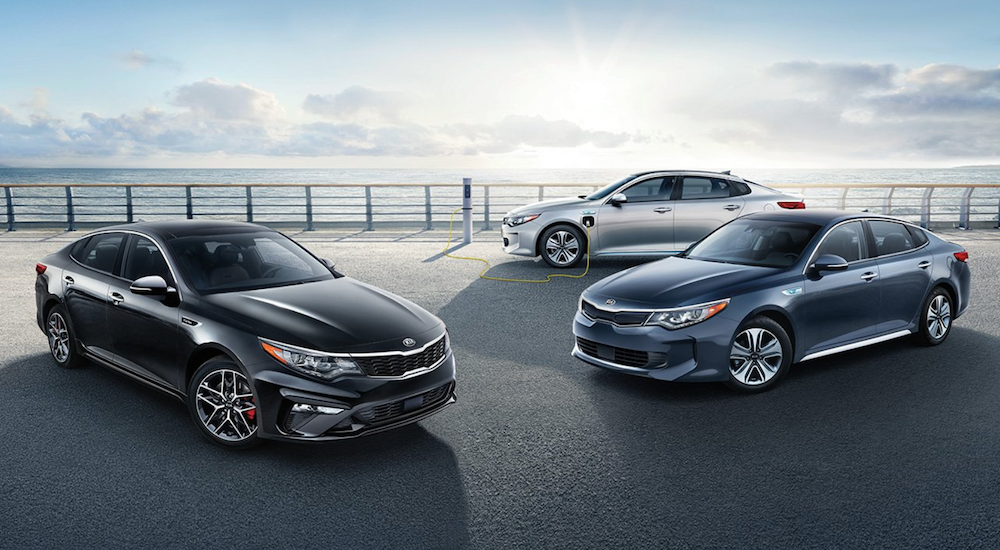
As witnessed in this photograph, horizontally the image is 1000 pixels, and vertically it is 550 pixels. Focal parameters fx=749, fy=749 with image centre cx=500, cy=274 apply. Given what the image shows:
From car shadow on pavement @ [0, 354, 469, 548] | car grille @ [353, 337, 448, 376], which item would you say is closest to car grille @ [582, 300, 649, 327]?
car grille @ [353, 337, 448, 376]

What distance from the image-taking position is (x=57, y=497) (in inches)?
160

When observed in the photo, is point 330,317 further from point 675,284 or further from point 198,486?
point 675,284

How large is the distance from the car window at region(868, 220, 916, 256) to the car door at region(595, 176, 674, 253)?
505 centimetres

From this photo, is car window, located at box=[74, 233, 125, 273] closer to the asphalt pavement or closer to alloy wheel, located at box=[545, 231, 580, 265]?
the asphalt pavement

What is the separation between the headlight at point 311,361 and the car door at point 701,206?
28.6 feet

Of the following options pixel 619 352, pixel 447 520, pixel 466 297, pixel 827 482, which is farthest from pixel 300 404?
pixel 466 297

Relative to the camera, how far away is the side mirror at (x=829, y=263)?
6277 mm

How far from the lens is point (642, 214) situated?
40.6ft

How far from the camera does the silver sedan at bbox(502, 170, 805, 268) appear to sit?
40.6ft

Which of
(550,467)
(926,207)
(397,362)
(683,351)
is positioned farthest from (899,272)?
(926,207)

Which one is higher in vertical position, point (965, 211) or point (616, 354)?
point (965, 211)

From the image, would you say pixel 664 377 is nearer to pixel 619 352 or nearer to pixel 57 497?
pixel 619 352

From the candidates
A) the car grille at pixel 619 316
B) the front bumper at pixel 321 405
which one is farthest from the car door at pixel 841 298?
the front bumper at pixel 321 405

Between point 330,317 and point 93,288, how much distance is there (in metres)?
2.39
